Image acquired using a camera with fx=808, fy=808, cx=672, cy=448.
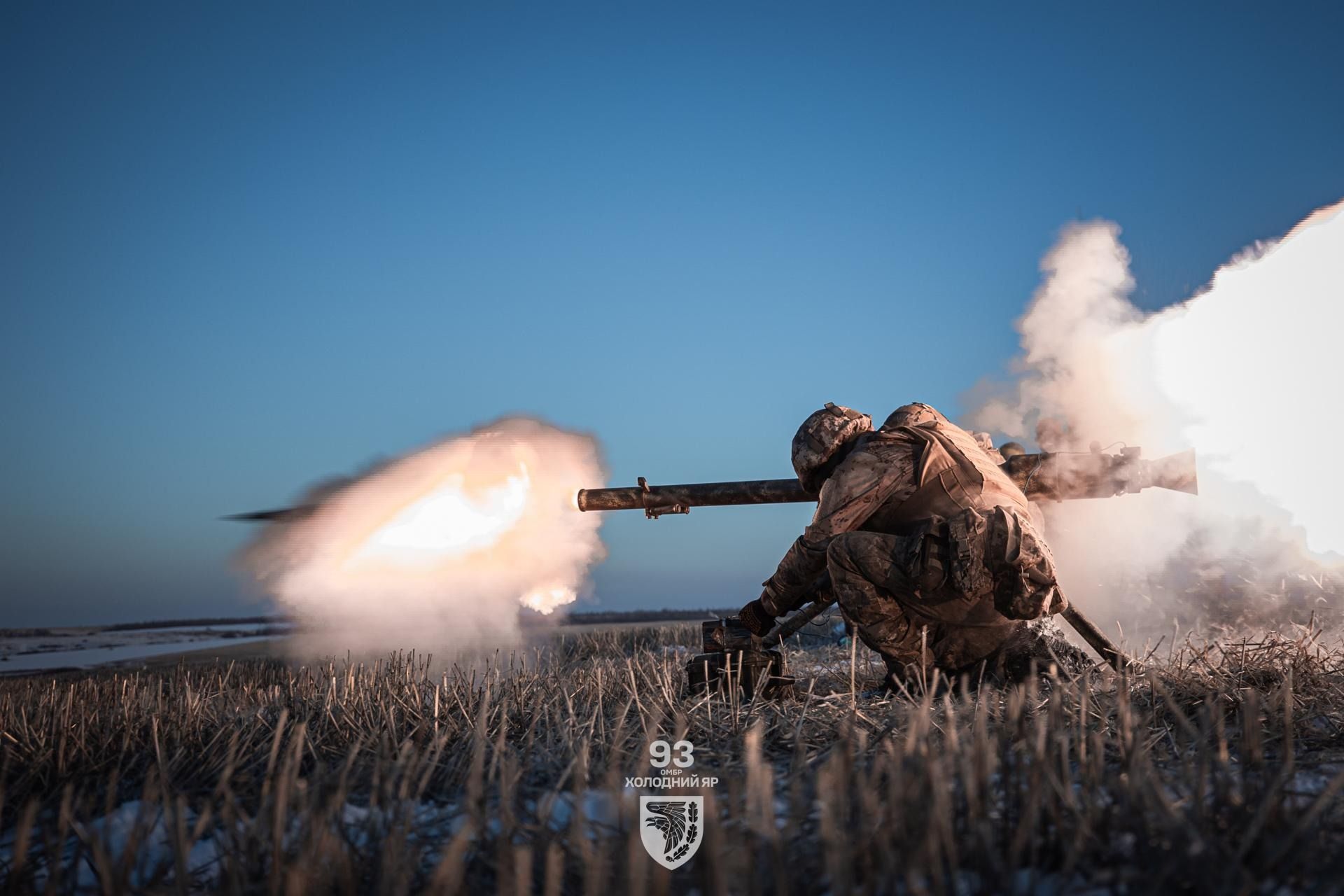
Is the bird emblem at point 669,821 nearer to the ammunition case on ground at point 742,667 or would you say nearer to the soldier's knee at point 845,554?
the ammunition case on ground at point 742,667

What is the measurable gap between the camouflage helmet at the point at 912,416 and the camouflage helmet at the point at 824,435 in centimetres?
24

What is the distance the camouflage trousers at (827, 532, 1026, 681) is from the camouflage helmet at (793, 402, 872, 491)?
708mm

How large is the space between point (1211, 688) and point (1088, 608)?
6.95m

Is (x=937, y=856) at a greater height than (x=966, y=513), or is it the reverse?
(x=966, y=513)

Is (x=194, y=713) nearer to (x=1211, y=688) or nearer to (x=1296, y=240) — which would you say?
(x=1211, y=688)

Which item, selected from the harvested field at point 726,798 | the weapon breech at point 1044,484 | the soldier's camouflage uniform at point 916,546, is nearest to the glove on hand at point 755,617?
the soldier's camouflage uniform at point 916,546

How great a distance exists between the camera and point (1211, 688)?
148 inches

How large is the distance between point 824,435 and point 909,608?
118 cm

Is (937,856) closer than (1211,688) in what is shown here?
Yes

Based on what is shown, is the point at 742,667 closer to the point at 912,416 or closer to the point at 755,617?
the point at 755,617

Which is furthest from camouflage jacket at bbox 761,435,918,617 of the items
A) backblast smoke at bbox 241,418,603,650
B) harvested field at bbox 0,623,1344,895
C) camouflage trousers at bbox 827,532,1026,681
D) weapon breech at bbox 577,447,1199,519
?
backblast smoke at bbox 241,418,603,650

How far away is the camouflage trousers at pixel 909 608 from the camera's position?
14.6ft

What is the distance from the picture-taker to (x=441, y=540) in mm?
11906

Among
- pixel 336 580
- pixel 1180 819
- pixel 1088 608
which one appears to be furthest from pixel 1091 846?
pixel 336 580
